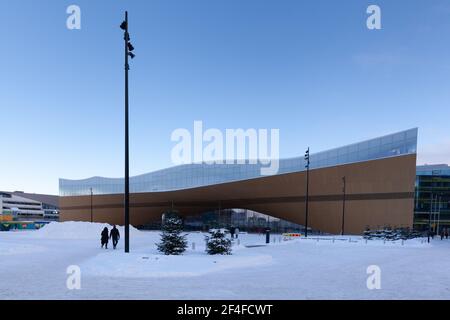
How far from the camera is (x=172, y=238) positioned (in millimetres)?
14938

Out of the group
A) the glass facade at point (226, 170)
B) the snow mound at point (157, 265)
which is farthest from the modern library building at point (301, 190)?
the snow mound at point (157, 265)

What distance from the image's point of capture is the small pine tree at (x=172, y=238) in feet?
48.7

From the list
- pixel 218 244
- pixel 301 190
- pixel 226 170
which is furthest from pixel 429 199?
pixel 218 244

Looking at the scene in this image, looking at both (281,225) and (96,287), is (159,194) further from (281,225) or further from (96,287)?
(96,287)

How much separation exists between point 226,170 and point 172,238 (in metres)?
40.0

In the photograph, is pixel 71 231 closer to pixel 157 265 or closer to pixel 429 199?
pixel 157 265

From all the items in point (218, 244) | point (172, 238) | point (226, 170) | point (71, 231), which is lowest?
point (71, 231)

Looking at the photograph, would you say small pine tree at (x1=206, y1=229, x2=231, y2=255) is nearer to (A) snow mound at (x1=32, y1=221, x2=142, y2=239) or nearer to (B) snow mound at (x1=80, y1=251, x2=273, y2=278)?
(B) snow mound at (x1=80, y1=251, x2=273, y2=278)

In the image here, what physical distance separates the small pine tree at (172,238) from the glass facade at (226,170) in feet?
105

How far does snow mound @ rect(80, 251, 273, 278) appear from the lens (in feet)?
Result: 36.7

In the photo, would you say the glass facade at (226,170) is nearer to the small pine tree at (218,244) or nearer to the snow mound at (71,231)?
the snow mound at (71,231)

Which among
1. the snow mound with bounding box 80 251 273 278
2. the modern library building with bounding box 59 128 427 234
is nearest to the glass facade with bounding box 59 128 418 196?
the modern library building with bounding box 59 128 427 234
